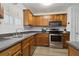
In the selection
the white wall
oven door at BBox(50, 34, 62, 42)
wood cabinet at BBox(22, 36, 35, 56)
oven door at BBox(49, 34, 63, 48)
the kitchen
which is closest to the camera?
wood cabinet at BBox(22, 36, 35, 56)

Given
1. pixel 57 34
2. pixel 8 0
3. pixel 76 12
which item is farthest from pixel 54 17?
pixel 8 0

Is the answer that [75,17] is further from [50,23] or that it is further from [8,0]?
[8,0]

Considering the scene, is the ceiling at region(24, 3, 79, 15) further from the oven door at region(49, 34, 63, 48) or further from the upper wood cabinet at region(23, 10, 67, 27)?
the oven door at region(49, 34, 63, 48)

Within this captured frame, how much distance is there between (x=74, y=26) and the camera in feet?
22.1

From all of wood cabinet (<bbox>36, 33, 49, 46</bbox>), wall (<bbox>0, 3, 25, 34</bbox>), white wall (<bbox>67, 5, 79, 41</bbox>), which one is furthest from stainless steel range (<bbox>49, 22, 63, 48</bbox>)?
wall (<bbox>0, 3, 25, 34</bbox>)

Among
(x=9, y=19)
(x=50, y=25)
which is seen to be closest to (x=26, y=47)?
(x=9, y=19)

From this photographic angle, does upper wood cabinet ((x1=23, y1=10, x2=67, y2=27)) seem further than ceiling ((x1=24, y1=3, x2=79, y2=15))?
Yes

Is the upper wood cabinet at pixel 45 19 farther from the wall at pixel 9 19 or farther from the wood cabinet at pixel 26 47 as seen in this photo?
the wood cabinet at pixel 26 47

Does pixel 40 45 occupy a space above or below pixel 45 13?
below

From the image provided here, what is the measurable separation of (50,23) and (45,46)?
151 cm

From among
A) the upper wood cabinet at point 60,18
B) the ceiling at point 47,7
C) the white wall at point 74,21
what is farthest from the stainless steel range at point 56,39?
the ceiling at point 47,7

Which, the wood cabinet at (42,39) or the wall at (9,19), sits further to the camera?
the wood cabinet at (42,39)

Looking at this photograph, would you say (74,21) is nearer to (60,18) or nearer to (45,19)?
(60,18)

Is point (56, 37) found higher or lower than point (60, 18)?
lower
